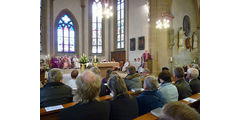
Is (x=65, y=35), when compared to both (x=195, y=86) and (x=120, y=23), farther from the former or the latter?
(x=195, y=86)

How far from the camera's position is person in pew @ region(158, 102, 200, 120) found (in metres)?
0.96

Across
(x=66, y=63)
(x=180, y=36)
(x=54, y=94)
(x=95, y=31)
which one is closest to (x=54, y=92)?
(x=54, y=94)

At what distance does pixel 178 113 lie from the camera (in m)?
0.98

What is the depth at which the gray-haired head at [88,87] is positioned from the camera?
182cm

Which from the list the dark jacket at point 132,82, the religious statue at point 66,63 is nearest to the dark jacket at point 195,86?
the dark jacket at point 132,82

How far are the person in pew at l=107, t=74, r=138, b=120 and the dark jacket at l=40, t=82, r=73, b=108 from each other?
0.80 m

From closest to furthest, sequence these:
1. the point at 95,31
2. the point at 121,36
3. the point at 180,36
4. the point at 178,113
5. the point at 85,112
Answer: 1. the point at 178,113
2. the point at 85,112
3. the point at 180,36
4. the point at 121,36
5. the point at 95,31

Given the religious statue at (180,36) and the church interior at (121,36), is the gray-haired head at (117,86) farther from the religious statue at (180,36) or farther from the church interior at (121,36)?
the religious statue at (180,36)

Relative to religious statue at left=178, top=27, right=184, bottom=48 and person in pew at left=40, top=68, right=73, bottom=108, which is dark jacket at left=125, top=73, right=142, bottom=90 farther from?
religious statue at left=178, top=27, right=184, bottom=48

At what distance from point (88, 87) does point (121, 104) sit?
0.52m

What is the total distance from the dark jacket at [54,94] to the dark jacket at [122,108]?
0.85 m

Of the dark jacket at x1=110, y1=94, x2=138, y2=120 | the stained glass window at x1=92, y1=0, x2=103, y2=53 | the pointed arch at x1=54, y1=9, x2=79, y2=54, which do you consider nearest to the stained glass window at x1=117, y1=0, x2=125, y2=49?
the stained glass window at x1=92, y1=0, x2=103, y2=53

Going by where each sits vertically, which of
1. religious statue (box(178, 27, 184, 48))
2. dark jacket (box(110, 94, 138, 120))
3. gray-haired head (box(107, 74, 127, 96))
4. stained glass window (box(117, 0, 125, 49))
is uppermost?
stained glass window (box(117, 0, 125, 49))
